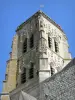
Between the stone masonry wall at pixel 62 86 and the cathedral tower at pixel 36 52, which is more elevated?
the cathedral tower at pixel 36 52

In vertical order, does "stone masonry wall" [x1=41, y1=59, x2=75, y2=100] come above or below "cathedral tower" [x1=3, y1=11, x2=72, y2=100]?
below

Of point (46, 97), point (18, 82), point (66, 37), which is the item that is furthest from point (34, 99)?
point (66, 37)

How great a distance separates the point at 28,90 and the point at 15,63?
158 inches

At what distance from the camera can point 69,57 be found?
858 inches

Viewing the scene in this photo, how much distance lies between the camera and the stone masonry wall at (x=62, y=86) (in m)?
13.6

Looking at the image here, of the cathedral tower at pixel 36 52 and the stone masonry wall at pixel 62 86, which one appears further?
the cathedral tower at pixel 36 52

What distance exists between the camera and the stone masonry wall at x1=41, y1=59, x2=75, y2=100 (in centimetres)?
1356

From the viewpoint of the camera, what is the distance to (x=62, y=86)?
1416 cm

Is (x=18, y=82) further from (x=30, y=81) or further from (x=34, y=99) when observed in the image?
(x=34, y=99)

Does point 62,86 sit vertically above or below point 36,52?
below

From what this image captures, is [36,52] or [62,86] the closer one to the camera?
[62,86]

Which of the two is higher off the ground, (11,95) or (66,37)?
(66,37)

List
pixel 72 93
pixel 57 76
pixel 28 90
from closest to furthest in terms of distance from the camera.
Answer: pixel 72 93, pixel 57 76, pixel 28 90

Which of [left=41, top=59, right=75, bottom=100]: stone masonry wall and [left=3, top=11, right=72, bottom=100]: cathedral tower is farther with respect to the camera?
[left=3, top=11, right=72, bottom=100]: cathedral tower
